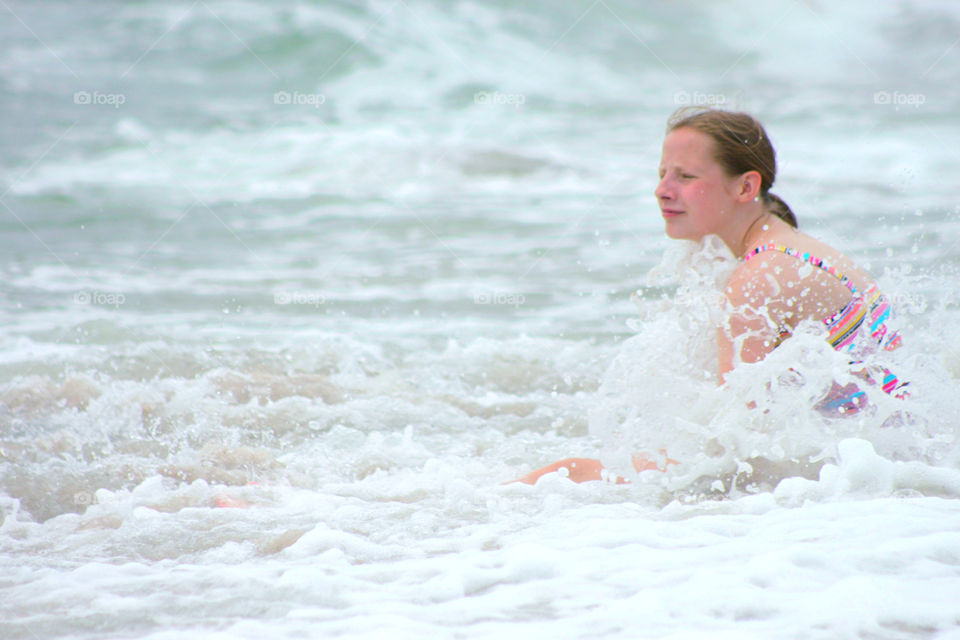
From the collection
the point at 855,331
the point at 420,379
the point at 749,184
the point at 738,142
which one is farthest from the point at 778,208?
the point at 420,379

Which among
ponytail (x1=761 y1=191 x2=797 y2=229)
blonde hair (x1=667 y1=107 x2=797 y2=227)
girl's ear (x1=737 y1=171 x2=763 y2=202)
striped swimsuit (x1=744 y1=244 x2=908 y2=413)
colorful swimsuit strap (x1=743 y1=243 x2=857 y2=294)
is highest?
blonde hair (x1=667 y1=107 x2=797 y2=227)

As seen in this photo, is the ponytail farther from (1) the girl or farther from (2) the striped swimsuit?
(2) the striped swimsuit

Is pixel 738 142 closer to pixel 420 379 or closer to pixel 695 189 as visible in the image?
pixel 695 189

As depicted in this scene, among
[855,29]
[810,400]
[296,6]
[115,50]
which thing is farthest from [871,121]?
[810,400]

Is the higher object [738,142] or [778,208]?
[738,142]

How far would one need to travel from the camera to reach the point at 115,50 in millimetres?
15531

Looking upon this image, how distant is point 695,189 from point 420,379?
234cm

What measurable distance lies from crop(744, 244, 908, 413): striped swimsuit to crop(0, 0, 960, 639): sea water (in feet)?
0.23

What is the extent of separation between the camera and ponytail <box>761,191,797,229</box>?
3560 millimetres

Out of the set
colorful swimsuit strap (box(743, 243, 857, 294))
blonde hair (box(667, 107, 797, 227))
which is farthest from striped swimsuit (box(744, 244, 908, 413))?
blonde hair (box(667, 107, 797, 227))

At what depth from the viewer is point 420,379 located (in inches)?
211

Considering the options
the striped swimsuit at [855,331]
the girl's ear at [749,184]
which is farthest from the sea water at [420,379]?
the girl's ear at [749,184]

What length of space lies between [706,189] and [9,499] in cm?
275

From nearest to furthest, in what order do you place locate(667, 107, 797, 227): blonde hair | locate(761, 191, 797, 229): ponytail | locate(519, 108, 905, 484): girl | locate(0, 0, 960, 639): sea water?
locate(0, 0, 960, 639): sea water < locate(519, 108, 905, 484): girl < locate(667, 107, 797, 227): blonde hair < locate(761, 191, 797, 229): ponytail
